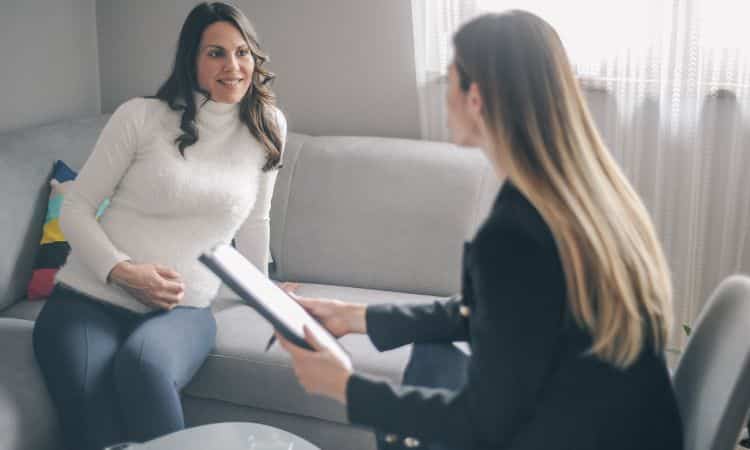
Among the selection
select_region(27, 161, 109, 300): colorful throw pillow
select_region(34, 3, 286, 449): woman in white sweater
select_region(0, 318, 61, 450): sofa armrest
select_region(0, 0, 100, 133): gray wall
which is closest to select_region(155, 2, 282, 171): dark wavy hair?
select_region(34, 3, 286, 449): woman in white sweater

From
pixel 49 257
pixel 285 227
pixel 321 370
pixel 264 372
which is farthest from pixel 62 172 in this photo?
pixel 321 370

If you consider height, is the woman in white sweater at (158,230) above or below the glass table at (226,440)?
above

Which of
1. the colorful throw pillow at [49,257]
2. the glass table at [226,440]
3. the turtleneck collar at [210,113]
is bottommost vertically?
the glass table at [226,440]

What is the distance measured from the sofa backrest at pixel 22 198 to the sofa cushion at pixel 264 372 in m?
0.62

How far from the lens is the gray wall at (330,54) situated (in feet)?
9.07

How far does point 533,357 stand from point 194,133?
1236 mm

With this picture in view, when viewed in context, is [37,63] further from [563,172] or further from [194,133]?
[563,172]

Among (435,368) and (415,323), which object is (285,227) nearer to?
(415,323)

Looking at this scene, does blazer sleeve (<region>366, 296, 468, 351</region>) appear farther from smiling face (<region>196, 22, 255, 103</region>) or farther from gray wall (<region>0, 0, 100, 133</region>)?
gray wall (<region>0, 0, 100, 133</region>)

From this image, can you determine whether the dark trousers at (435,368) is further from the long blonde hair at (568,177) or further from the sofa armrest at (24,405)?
the sofa armrest at (24,405)

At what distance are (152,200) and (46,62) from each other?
1179mm

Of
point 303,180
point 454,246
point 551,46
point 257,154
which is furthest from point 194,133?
point 551,46

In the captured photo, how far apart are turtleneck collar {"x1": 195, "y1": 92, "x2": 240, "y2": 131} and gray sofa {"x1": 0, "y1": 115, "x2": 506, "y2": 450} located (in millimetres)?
471

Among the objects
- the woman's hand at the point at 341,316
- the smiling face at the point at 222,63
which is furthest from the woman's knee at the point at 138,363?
the smiling face at the point at 222,63
